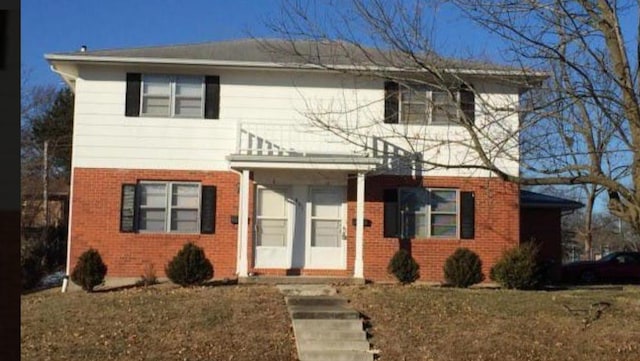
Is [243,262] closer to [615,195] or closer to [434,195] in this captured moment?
[434,195]

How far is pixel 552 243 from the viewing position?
23.0m

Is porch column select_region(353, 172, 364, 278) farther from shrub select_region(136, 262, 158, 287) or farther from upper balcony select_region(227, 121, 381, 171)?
shrub select_region(136, 262, 158, 287)

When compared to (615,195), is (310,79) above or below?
above

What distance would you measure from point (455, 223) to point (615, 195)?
7.90 meters

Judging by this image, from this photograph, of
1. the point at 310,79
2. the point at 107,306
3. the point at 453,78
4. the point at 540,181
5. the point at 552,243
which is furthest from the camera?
the point at 552,243

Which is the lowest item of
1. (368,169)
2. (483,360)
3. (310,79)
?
(483,360)

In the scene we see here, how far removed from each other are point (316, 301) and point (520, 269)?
16.6 ft

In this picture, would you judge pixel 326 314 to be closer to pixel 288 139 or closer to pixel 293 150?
pixel 293 150

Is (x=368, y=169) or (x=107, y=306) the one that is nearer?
(x=107, y=306)

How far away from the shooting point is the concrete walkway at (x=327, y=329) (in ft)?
37.4

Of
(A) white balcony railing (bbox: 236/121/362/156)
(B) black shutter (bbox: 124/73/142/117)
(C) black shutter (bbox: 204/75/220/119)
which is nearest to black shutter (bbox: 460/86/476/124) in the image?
(A) white balcony railing (bbox: 236/121/362/156)

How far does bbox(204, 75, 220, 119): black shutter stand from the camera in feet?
60.4

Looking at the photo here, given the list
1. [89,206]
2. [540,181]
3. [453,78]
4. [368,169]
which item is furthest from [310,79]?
[540,181]

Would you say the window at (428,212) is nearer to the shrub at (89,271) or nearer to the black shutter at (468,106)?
the black shutter at (468,106)
